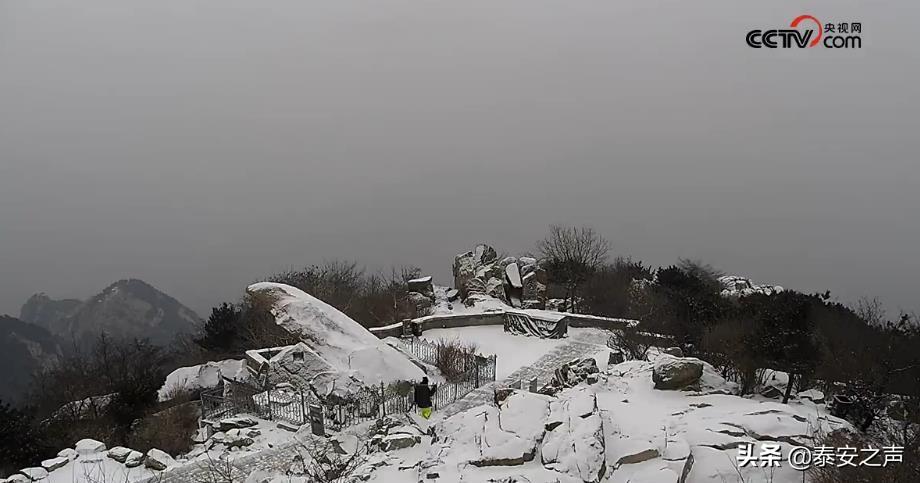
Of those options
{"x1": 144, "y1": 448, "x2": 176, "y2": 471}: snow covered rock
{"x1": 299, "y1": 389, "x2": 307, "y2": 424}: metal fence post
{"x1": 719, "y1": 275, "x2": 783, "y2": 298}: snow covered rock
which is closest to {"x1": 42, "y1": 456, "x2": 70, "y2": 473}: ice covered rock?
{"x1": 144, "y1": 448, "x2": 176, "y2": 471}: snow covered rock

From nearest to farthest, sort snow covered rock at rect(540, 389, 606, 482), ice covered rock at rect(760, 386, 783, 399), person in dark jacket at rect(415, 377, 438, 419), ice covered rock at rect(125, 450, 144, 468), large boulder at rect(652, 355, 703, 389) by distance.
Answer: snow covered rock at rect(540, 389, 606, 482) < ice covered rock at rect(125, 450, 144, 468) < large boulder at rect(652, 355, 703, 389) < ice covered rock at rect(760, 386, 783, 399) < person in dark jacket at rect(415, 377, 438, 419)

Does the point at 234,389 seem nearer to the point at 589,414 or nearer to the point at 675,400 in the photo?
the point at 589,414

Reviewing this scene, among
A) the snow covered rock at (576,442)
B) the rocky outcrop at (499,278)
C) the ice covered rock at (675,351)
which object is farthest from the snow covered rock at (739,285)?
the snow covered rock at (576,442)

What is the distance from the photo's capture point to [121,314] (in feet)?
194

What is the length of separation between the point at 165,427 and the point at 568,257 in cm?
2709

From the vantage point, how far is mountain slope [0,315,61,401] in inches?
1544

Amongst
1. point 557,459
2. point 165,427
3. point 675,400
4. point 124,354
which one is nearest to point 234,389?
point 165,427

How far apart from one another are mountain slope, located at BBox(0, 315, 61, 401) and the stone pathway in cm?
3623

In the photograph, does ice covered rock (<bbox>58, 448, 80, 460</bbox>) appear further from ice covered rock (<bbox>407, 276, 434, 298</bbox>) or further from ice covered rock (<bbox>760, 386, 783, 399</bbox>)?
ice covered rock (<bbox>407, 276, 434, 298</bbox>)

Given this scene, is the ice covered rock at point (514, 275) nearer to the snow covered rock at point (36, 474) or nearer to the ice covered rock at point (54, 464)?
the ice covered rock at point (54, 464)

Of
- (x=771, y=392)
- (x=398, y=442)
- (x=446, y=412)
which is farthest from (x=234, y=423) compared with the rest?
(x=771, y=392)

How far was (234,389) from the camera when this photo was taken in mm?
14672

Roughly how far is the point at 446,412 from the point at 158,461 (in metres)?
6.88

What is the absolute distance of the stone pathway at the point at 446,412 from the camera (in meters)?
10.6
